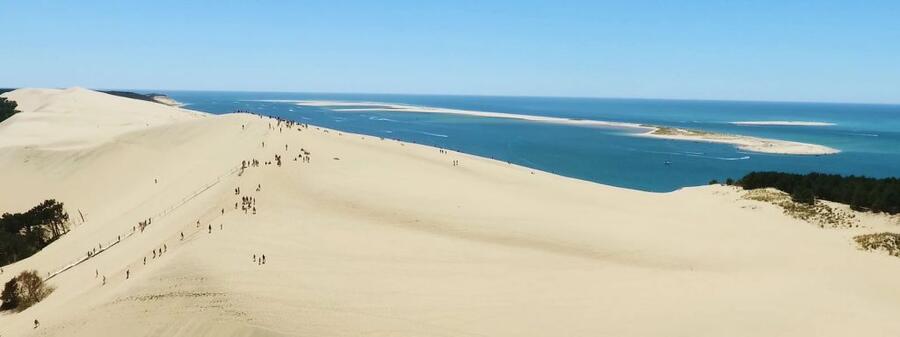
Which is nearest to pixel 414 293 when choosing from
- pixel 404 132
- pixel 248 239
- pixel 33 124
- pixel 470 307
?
pixel 470 307

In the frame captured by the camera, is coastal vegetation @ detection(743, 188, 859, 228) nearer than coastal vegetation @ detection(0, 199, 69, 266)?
No

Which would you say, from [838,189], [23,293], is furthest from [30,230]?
[838,189]

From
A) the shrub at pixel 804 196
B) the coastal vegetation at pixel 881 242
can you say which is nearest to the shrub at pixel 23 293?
the coastal vegetation at pixel 881 242

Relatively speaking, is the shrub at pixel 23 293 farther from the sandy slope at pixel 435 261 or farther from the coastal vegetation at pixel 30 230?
the coastal vegetation at pixel 30 230

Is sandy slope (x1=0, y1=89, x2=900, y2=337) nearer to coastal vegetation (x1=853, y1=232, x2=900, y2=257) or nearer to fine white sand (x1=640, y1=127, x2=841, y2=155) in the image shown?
coastal vegetation (x1=853, y1=232, x2=900, y2=257)

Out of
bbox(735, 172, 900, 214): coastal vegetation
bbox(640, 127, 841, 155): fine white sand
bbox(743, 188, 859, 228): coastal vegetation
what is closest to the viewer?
bbox(743, 188, 859, 228): coastal vegetation

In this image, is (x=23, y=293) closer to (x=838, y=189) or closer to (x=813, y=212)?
(x=813, y=212)

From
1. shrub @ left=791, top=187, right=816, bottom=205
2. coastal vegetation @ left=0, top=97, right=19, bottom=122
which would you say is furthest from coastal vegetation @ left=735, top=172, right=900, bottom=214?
coastal vegetation @ left=0, top=97, right=19, bottom=122
